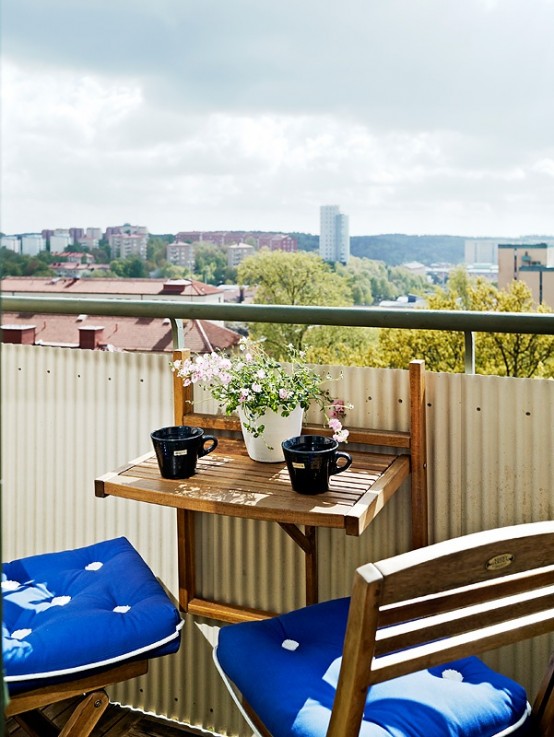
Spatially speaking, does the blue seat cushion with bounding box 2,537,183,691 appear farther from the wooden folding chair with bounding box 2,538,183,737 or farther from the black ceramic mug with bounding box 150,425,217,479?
the black ceramic mug with bounding box 150,425,217,479

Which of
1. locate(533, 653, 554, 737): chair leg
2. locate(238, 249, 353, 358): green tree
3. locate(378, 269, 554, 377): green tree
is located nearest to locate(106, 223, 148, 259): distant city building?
locate(238, 249, 353, 358): green tree

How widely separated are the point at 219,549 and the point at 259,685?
0.69 meters

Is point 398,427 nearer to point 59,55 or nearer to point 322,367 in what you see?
point 322,367

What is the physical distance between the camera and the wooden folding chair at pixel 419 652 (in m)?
0.87

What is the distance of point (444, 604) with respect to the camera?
0.91 meters

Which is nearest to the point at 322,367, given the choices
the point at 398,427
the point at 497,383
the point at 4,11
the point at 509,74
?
the point at 398,427

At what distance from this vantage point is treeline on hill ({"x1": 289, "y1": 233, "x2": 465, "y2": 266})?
25.8 meters

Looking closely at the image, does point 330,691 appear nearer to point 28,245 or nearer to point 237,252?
point 28,245

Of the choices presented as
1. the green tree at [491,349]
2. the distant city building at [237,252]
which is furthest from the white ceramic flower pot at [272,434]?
the distant city building at [237,252]

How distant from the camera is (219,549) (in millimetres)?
1835

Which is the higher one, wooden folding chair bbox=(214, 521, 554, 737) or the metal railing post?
the metal railing post

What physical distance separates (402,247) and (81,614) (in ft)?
84.2

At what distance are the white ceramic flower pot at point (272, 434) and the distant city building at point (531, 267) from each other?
23.5 m

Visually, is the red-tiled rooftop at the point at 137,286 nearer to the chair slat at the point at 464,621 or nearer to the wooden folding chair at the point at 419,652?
the wooden folding chair at the point at 419,652
